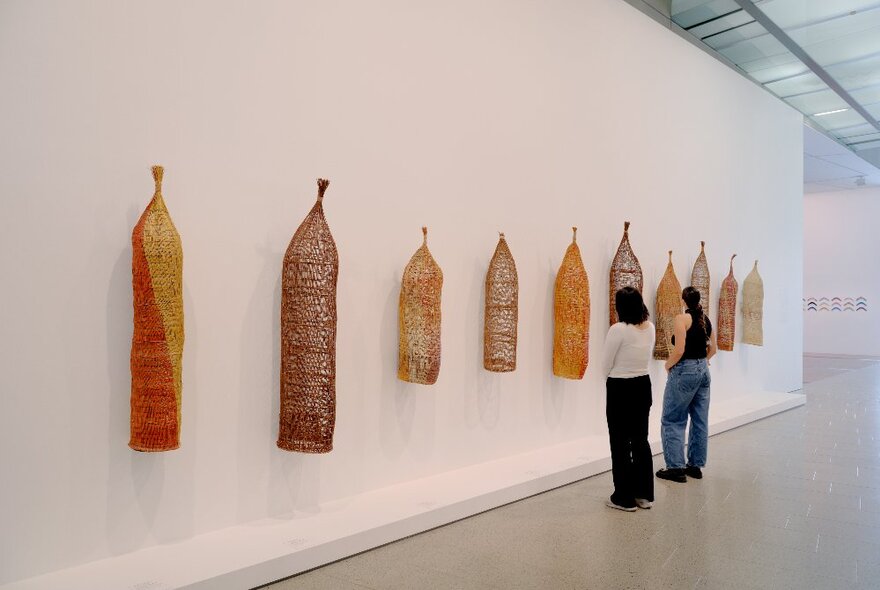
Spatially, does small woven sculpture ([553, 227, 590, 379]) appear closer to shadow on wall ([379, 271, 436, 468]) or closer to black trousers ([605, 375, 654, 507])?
black trousers ([605, 375, 654, 507])

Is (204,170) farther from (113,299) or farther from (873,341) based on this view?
(873,341)

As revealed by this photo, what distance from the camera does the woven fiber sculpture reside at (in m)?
3.07

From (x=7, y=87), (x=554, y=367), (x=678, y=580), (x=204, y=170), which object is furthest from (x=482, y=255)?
(x=7, y=87)

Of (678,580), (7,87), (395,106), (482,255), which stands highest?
(395,106)

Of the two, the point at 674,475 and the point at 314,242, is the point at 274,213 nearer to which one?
the point at 314,242

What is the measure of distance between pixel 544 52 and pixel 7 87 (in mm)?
3399

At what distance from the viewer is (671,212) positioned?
6.13 m

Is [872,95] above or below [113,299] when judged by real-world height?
above

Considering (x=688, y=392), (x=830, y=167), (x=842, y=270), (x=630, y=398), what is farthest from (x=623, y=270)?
(x=842, y=270)

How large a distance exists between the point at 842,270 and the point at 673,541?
43.7ft

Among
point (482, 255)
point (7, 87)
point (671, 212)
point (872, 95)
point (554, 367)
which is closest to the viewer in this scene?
point (7, 87)

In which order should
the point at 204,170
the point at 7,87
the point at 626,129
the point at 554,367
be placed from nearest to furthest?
the point at 7,87 < the point at 204,170 < the point at 554,367 < the point at 626,129

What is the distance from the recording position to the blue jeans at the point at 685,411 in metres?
4.38

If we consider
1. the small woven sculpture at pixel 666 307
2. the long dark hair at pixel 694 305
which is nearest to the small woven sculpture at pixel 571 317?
the long dark hair at pixel 694 305
